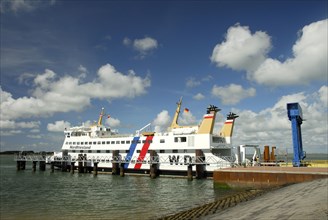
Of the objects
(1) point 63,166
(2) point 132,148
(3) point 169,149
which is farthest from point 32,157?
(3) point 169,149

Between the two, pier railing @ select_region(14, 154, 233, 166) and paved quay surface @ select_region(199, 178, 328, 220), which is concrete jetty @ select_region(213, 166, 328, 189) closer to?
paved quay surface @ select_region(199, 178, 328, 220)

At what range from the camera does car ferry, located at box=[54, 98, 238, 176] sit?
4075 centimetres

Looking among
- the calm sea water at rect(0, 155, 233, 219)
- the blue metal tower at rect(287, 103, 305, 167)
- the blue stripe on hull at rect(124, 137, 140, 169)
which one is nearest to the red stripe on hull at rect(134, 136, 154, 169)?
the blue stripe on hull at rect(124, 137, 140, 169)

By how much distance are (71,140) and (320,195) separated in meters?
49.4

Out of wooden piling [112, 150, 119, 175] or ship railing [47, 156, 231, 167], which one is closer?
ship railing [47, 156, 231, 167]

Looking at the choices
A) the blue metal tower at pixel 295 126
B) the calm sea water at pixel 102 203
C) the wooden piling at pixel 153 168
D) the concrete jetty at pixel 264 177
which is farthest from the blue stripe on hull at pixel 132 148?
the blue metal tower at pixel 295 126

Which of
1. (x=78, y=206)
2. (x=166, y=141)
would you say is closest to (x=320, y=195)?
(x=78, y=206)

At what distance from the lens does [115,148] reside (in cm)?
5003

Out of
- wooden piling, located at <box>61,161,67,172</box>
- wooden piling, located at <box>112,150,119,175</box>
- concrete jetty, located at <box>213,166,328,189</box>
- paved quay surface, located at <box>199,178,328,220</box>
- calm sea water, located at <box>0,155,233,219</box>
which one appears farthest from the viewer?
wooden piling, located at <box>61,161,67,172</box>

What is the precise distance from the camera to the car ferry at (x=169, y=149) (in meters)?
40.8

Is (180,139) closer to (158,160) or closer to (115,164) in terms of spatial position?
(158,160)

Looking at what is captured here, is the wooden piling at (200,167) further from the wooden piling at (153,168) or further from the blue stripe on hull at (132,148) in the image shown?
the blue stripe on hull at (132,148)

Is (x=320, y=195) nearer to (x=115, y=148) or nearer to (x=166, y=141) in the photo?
(x=166, y=141)

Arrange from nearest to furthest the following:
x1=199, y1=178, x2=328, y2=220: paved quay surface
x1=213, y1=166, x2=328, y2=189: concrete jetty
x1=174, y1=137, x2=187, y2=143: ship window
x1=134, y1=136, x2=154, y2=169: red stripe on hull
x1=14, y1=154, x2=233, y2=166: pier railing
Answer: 1. x1=199, y1=178, x2=328, y2=220: paved quay surface
2. x1=213, y1=166, x2=328, y2=189: concrete jetty
3. x1=14, y1=154, x2=233, y2=166: pier railing
4. x1=174, y1=137, x2=187, y2=143: ship window
5. x1=134, y1=136, x2=154, y2=169: red stripe on hull
